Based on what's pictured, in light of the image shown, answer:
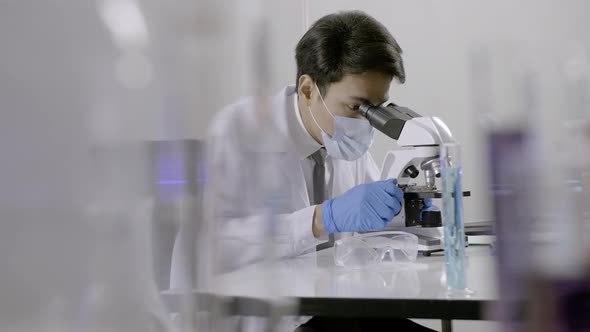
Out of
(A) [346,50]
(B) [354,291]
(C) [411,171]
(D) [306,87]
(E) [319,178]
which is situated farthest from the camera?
(E) [319,178]

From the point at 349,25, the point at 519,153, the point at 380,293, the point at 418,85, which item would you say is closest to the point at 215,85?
the point at 519,153

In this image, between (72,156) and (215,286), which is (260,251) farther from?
(72,156)

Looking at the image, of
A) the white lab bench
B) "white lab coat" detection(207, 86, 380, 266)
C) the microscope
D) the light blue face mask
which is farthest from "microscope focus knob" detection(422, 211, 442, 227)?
"white lab coat" detection(207, 86, 380, 266)

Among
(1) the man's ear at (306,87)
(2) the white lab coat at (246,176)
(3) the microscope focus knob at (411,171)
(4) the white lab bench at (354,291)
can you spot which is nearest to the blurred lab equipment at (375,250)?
(4) the white lab bench at (354,291)

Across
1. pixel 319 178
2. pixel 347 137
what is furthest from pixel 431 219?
pixel 319 178

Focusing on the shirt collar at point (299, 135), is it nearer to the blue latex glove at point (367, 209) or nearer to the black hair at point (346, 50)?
the black hair at point (346, 50)

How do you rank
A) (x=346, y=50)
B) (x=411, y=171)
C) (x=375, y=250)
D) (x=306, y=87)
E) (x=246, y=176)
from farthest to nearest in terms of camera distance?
1. (x=306, y=87)
2. (x=346, y=50)
3. (x=411, y=171)
4. (x=375, y=250)
5. (x=246, y=176)

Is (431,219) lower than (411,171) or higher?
lower

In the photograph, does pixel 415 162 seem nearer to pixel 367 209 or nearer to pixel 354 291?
pixel 367 209

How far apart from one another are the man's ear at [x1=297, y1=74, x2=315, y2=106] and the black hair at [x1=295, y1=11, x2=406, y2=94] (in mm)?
15

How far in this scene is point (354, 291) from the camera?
1.02 metres

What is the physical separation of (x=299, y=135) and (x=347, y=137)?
0.51 ft

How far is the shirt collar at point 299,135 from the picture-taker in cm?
180

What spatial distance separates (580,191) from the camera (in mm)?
382
